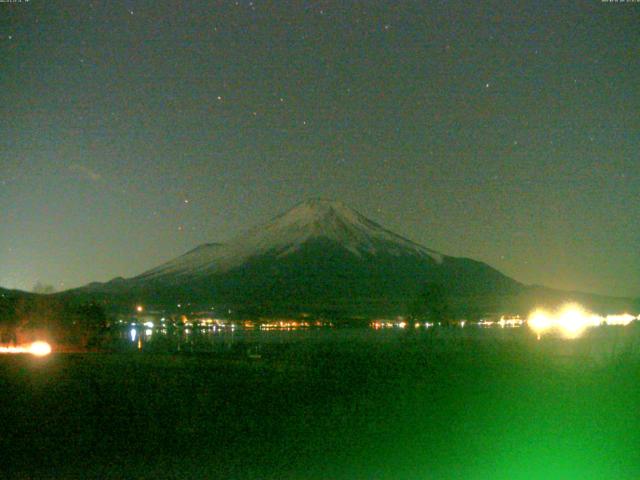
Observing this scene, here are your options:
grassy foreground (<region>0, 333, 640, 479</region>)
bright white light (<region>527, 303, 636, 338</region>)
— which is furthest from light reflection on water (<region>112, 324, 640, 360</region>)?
bright white light (<region>527, 303, 636, 338</region>)

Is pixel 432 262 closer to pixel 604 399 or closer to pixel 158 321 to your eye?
pixel 158 321

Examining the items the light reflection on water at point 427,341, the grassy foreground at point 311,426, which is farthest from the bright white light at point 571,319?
the grassy foreground at point 311,426

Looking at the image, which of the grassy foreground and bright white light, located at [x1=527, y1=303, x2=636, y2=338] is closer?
the grassy foreground

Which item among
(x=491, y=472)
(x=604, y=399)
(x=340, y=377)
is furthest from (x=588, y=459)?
(x=340, y=377)

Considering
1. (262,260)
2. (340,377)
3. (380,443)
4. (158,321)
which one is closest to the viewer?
(380,443)

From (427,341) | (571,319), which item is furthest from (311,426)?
(571,319)

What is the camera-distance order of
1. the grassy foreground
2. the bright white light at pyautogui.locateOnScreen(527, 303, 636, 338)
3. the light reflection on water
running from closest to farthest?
the grassy foreground → the light reflection on water → the bright white light at pyautogui.locateOnScreen(527, 303, 636, 338)

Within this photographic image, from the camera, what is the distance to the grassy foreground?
1199cm

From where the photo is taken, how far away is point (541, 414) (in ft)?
58.2

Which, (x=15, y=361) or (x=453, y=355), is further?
(x=453, y=355)

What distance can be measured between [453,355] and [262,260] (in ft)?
462

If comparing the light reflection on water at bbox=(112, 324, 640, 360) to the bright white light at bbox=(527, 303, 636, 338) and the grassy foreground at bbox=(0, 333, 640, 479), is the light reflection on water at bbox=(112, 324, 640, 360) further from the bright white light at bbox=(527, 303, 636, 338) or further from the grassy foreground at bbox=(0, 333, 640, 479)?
the bright white light at bbox=(527, 303, 636, 338)

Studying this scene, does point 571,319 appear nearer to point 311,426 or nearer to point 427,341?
point 427,341

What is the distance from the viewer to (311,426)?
15.6 meters
